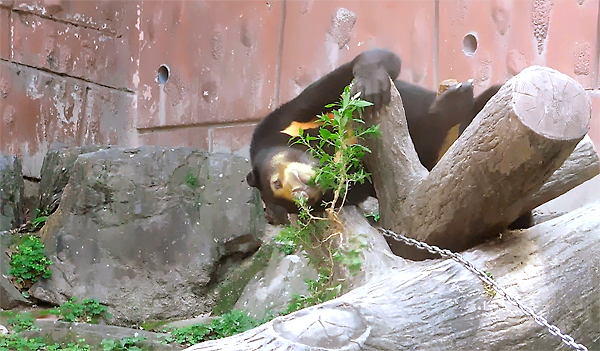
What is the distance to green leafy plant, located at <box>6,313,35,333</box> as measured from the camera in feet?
15.8

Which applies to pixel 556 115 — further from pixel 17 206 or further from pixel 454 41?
pixel 17 206

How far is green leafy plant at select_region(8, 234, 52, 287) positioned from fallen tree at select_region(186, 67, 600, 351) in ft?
13.9

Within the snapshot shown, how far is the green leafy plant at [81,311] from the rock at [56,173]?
1.64 meters

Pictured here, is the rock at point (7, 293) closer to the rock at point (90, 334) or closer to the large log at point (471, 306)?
the rock at point (90, 334)

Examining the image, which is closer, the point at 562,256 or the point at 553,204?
the point at 562,256

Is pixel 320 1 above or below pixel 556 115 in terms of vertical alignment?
above

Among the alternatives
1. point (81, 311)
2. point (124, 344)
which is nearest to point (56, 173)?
point (81, 311)

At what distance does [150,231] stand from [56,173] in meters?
1.63

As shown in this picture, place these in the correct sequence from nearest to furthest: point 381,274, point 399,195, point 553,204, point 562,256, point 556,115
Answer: point 556,115, point 562,256, point 381,274, point 399,195, point 553,204

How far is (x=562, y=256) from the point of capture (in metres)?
1.97

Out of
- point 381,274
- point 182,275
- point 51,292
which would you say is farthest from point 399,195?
point 51,292

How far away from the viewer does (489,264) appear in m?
1.98

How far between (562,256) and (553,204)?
2.50 m

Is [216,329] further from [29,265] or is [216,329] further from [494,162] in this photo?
[494,162]
